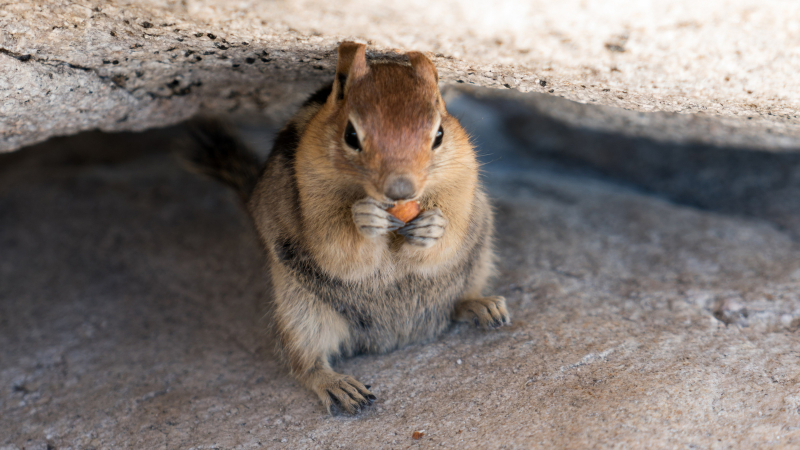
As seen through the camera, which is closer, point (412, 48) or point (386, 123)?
point (386, 123)

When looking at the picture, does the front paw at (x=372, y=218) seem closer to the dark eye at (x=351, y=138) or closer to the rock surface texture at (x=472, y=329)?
the dark eye at (x=351, y=138)

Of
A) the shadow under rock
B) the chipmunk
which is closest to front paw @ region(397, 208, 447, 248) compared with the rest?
the chipmunk

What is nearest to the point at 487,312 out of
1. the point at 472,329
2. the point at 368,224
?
the point at 472,329

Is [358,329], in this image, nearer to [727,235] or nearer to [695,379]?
[695,379]

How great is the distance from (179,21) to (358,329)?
1382mm

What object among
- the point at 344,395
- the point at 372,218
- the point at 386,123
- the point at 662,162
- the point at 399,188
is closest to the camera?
the point at 399,188

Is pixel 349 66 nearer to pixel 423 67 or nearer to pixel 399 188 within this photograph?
pixel 423 67

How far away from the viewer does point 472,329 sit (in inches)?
99.0

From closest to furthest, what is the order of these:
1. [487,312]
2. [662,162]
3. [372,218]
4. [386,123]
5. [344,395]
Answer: [386,123], [372,218], [344,395], [487,312], [662,162]

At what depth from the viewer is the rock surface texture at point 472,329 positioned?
1938 millimetres

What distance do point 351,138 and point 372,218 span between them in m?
0.28

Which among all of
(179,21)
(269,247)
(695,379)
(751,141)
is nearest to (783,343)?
(695,379)

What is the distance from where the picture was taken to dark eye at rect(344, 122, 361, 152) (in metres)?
1.82

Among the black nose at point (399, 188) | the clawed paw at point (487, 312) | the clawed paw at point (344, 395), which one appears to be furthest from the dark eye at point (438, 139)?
the clawed paw at point (344, 395)
